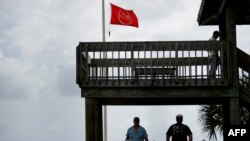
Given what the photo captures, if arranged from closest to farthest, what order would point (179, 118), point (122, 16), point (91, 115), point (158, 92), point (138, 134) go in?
1. point (179, 118)
2. point (138, 134)
3. point (158, 92)
4. point (91, 115)
5. point (122, 16)

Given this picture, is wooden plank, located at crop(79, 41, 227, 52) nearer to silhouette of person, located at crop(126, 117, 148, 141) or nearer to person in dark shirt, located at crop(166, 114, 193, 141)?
silhouette of person, located at crop(126, 117, 148, 141)

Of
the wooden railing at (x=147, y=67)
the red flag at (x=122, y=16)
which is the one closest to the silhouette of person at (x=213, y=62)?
the wooden railing at (x=147, y=67)

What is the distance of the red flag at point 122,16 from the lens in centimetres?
3058

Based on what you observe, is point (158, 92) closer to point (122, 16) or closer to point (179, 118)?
point (179, 118)

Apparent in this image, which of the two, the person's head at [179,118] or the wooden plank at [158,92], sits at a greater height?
the wooden plank at [158,92]

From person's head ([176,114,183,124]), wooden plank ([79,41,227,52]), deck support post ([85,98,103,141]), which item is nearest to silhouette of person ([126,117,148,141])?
person's head ([176,114,183,124])

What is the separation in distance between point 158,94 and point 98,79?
1.88 m

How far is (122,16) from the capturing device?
3070 centimetres

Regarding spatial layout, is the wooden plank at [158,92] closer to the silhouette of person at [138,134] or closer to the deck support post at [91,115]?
the deck support post at [91,115]

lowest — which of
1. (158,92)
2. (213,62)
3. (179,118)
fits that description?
(179,118)

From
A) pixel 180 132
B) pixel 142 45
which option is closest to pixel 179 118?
pixel 180 132

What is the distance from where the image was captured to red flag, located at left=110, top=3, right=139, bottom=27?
30578mm

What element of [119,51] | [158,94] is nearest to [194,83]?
[158,94]

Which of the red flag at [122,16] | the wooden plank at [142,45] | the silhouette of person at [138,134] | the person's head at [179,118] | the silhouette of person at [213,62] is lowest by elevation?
the silhouette of person at [138,134]
